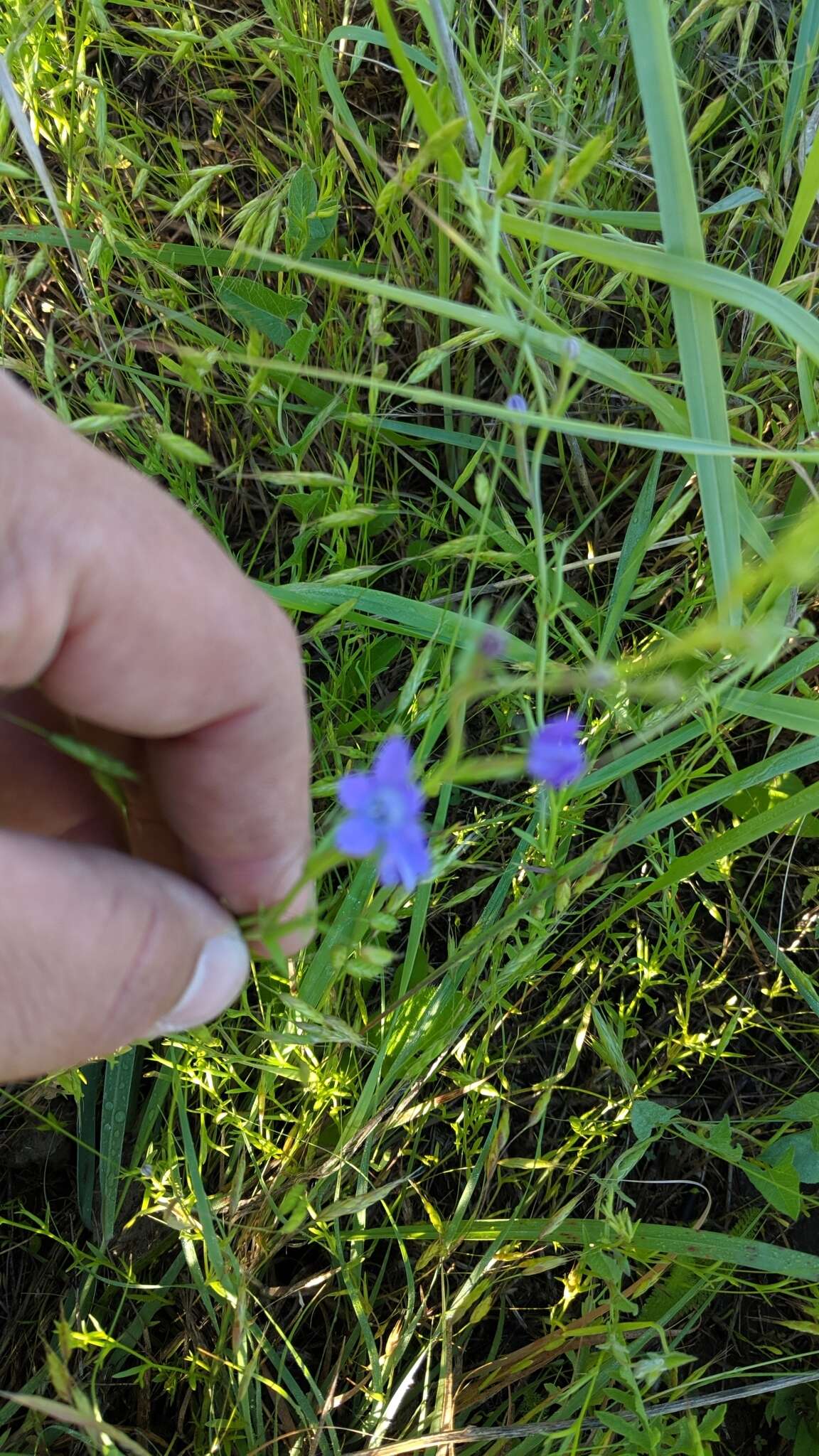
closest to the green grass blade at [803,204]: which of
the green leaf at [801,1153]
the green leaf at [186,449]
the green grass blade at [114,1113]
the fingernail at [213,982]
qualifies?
the green leaf at [186,449]

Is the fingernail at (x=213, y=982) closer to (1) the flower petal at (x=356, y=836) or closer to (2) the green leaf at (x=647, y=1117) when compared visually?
(1) the flower petal at (x=356, y=836)

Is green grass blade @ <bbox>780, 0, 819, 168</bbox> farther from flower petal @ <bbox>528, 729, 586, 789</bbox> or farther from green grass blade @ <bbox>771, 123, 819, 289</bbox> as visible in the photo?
flower petal @ <bbox>528, 729, 586, 789</bbox>

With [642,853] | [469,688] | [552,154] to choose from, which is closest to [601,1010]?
[642,853]

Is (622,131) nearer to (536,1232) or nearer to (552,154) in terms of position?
(552,154)

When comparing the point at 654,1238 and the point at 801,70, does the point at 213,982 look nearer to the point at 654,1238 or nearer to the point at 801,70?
the point at 654,1238

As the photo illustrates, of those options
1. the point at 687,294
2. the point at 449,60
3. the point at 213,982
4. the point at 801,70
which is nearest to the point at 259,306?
the point at 449,60

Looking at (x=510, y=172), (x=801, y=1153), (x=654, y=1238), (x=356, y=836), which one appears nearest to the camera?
(x=356, y=836)

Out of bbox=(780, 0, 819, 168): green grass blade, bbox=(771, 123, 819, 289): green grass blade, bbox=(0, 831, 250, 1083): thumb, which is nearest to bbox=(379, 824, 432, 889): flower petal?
bbox=(0, 831, 250, 1083): thumb
